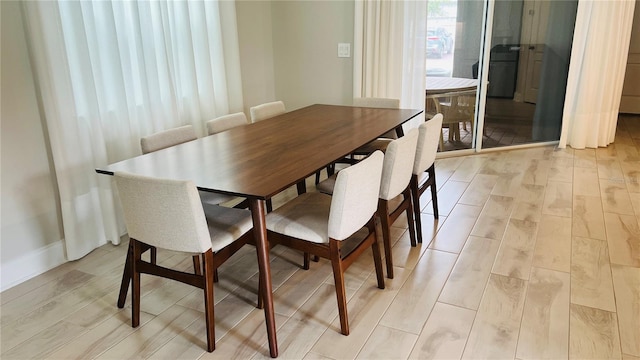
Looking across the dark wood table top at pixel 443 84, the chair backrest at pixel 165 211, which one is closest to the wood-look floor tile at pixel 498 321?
the chair backrest at pixel 165 211

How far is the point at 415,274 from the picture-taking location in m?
2.66

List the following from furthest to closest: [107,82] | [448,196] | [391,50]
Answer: [391,50] → [448,196] → [107,82]

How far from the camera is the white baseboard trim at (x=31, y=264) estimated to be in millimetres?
2621

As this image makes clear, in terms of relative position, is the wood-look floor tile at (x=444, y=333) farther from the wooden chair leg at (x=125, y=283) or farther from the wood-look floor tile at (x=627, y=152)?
the wood-look floor tile at (x=627, y=152)

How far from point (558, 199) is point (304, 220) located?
2.45 metres

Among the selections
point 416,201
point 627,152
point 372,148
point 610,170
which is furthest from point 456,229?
point 627,152

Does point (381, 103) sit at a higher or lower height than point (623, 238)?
higher

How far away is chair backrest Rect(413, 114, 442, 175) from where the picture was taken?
2754 mm

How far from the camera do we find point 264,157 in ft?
7.59

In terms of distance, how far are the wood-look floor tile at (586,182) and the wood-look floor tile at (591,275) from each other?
3.28 feet

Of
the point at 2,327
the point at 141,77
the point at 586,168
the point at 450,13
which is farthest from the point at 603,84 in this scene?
the point at 2,327

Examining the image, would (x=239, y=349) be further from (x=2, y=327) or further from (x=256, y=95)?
(x=256, y=95)

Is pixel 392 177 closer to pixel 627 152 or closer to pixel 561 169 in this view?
pixel 561 169

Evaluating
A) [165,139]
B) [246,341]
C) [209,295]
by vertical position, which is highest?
[165,139]
